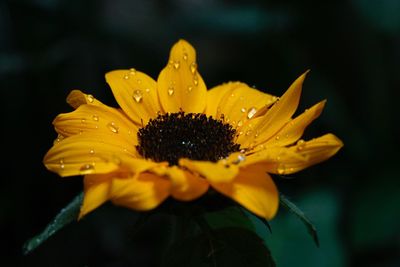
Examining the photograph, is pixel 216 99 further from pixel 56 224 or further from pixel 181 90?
pixel 56 224

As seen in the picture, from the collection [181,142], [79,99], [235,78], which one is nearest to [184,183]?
[181,142]

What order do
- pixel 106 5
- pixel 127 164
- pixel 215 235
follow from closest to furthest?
pixel 127 164, pixel 215 235, pixel 106 5

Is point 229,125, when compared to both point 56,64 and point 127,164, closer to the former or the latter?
point 127,164

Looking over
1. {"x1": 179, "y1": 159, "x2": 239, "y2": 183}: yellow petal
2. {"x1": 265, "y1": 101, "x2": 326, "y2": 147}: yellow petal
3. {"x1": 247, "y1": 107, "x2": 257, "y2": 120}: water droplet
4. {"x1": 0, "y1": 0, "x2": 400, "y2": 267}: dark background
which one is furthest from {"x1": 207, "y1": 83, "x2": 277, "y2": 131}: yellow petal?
{"x1": 0, "y1": 0, "x2": 400, "y2": 267}: dark background

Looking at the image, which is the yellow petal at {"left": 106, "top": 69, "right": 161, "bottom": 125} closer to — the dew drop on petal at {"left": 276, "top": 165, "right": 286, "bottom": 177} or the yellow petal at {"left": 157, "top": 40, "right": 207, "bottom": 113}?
the yellow petal at {"left": 157, "top": 40, "right": 207, "bottom": 113}

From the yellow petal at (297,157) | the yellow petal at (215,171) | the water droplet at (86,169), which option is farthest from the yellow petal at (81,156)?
the yellow petal at (297,157)

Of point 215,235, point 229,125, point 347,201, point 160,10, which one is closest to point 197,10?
point 160,10
